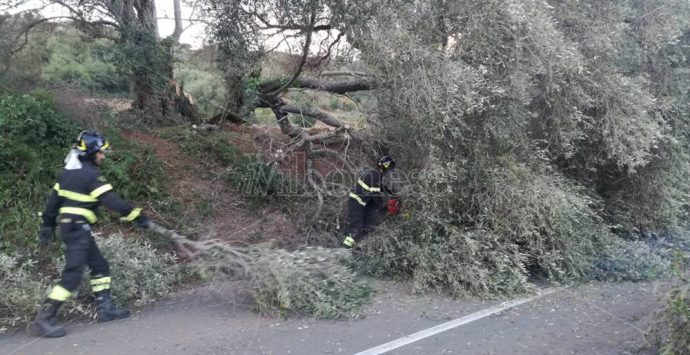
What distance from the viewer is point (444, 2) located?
7992mm

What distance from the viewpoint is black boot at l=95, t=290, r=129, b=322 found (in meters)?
5.55

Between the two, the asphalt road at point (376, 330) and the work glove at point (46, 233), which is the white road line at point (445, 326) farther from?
the work glove at point (46, 233)

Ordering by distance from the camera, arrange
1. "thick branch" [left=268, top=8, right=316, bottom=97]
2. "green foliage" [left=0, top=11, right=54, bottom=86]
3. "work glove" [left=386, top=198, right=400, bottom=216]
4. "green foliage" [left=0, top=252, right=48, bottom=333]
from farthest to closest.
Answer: "green foliage" [left=0, top=11, right=54, bottom=86], "thick branch" [left=268, top=8, right=316, bottom=97], "work glove" [left=386, top=198, right=400, bottom=216], "green foliage" [left=0, top=252, right=48, bottom=333]

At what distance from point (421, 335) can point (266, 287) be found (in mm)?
1685

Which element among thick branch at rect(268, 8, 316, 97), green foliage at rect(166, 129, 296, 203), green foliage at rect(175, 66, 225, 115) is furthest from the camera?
green foliage at rect(175, 66, 225, 115)

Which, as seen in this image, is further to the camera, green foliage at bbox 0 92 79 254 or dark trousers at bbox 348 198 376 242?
dark trousers at bbox 348 198 376 242

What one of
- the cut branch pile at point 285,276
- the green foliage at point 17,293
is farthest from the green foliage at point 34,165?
the cut branch pile at point 285,276

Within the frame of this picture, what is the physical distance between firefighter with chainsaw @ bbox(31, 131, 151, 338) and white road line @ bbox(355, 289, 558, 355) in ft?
8.53

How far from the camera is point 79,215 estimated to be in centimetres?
534

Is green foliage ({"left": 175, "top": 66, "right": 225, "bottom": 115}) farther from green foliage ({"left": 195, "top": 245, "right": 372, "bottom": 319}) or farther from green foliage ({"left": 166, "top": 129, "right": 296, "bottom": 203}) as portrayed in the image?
green foliage ({"left": 195, "top": 245, "right": 372, "bottom": 319})

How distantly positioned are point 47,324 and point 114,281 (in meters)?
0.95

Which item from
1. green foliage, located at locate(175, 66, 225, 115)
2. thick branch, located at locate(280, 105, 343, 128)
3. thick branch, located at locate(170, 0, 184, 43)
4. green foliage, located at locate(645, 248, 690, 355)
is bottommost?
green foliage, located at locate(645, 248, 690, 355)

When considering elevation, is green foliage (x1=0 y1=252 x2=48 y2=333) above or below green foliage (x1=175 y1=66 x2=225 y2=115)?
below

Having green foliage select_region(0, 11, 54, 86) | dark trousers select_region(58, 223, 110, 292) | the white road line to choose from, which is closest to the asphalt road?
the white road line
